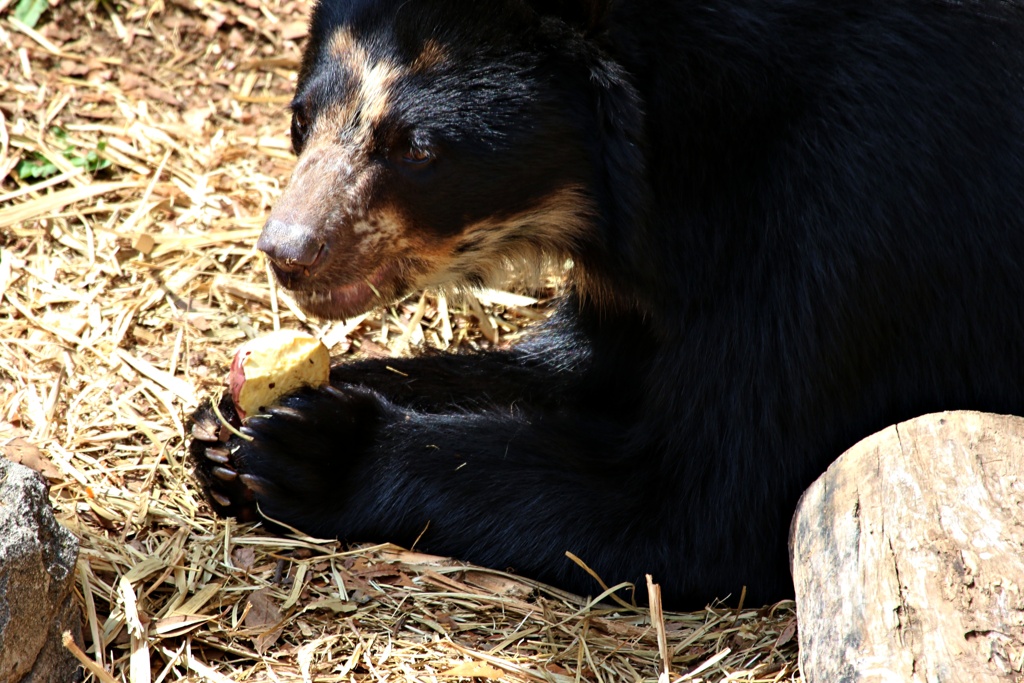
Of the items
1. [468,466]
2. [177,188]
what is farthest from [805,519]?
[177,188]

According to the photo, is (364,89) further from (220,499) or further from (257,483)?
(220,499)

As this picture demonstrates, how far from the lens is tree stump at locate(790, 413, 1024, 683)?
263cm

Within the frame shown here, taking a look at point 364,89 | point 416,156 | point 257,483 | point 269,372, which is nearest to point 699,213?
point 416,156

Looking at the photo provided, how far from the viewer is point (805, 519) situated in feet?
11.2

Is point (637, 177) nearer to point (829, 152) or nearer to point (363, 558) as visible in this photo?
point (829, 152)

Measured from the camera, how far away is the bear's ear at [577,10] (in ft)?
11.6

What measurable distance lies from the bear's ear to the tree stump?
1555 millimetres

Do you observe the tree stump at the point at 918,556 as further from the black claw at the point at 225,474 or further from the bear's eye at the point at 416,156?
the black claw at the point at 225,474

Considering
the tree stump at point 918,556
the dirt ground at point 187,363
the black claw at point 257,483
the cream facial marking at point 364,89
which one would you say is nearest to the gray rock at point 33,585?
the dirt ground at point 187,363

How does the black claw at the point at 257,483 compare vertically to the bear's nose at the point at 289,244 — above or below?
below

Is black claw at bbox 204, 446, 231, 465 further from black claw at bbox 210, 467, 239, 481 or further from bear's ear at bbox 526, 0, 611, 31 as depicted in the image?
bear's ear at bbox 526, 0, 611, 31

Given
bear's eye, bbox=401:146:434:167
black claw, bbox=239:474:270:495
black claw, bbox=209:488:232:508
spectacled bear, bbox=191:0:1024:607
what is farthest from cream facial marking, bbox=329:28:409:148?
black claw, bbox=209:488:232:508

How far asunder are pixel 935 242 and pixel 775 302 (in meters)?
0.56

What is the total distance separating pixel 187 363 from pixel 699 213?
255cm
